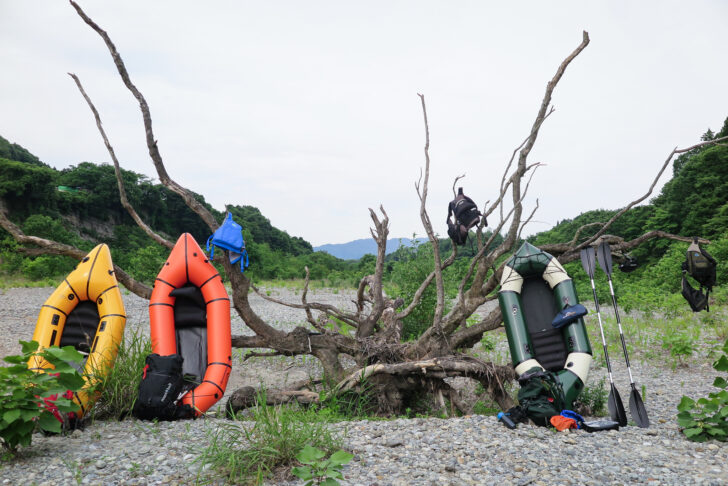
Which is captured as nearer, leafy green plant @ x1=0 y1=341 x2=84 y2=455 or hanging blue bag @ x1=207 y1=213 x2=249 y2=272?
leafy green plant @ x1=0 y1=341 x2=84 y2=455

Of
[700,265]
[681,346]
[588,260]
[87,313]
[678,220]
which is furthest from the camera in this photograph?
[678,220]

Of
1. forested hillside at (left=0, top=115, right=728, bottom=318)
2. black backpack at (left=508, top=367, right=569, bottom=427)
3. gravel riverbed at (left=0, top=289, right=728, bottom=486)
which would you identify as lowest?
gravel riverbed at (left=0, top=289, right=728, bottom=486)

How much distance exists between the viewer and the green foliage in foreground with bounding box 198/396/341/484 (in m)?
2.73

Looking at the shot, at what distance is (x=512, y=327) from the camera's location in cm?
497

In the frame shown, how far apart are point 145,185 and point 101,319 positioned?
2328 centimetres

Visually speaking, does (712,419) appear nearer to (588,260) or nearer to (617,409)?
(617,409)

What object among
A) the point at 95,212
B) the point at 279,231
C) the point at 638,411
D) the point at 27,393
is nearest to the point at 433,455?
the point at 638,411

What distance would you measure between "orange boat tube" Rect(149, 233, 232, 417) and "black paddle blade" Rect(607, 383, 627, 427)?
360 centimetres

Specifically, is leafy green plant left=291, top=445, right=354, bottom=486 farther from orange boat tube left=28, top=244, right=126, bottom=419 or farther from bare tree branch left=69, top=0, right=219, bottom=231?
bare tree branch left=69, top=0, right=219, bottom=231

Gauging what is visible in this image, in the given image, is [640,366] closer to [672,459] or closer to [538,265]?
[538,265]

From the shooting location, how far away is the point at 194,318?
520 centimetres

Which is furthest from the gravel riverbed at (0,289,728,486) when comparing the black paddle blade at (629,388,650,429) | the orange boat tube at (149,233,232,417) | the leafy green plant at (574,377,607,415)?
the leafy green plant at (574,377,607,415)

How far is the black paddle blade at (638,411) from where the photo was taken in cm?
413

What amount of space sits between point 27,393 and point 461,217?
165 inches
